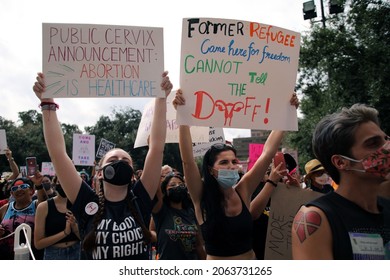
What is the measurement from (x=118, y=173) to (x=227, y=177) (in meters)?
0.99

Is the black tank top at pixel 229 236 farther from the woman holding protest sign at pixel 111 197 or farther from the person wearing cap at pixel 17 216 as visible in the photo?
the person wearing cap at pixel 17 216

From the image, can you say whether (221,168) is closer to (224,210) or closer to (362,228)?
(224,210)

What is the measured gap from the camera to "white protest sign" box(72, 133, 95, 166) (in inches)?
357

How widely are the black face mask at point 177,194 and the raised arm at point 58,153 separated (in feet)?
5.11

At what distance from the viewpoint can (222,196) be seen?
11.2 ft

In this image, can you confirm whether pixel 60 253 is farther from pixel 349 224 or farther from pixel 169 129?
pixel 349 224

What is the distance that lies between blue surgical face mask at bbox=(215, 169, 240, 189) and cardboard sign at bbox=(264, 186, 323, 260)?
18.1 inches

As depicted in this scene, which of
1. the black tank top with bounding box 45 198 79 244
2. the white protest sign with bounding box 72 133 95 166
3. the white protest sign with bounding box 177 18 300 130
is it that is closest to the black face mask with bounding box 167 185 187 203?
the white protest sign with bounding box 177 18 300 130

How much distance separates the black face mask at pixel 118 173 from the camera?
110 inches

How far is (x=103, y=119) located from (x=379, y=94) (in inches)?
2186

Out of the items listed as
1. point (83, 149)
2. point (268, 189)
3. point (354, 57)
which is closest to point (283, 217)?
point (268, 189)

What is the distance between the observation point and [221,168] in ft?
11.2

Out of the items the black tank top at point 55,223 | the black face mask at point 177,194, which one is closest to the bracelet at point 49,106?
the black face mask at point 177,194

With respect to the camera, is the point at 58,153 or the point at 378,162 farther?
the point at 58,153
